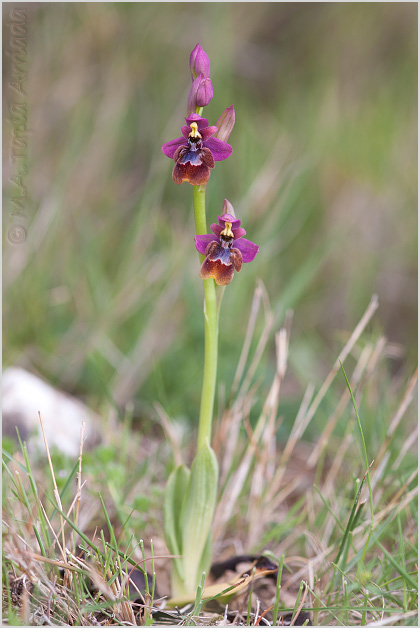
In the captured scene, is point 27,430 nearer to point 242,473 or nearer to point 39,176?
point 242,473

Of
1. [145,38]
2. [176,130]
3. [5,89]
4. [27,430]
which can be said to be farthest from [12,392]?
[145,38]

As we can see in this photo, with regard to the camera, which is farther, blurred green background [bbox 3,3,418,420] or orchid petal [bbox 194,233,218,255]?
blurred green background [bbox 3,3,418,420]

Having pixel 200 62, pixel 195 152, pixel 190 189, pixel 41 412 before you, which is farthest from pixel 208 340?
pixel 190 189

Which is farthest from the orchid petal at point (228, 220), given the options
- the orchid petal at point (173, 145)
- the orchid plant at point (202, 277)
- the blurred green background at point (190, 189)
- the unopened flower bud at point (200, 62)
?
the blurred green background at point (190, 189)

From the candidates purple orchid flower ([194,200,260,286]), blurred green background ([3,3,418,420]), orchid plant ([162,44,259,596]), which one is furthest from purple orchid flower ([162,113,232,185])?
blurred green background ([3,3,418,420])

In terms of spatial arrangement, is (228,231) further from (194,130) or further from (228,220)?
(194,130)

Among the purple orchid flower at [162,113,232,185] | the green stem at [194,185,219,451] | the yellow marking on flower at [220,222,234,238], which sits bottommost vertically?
the green stem at [194,185,219,451]

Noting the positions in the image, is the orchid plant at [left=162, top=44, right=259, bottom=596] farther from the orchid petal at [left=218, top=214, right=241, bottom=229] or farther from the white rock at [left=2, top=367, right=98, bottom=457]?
the white rock at [left=2, top=367, right=98, bottom=457]
